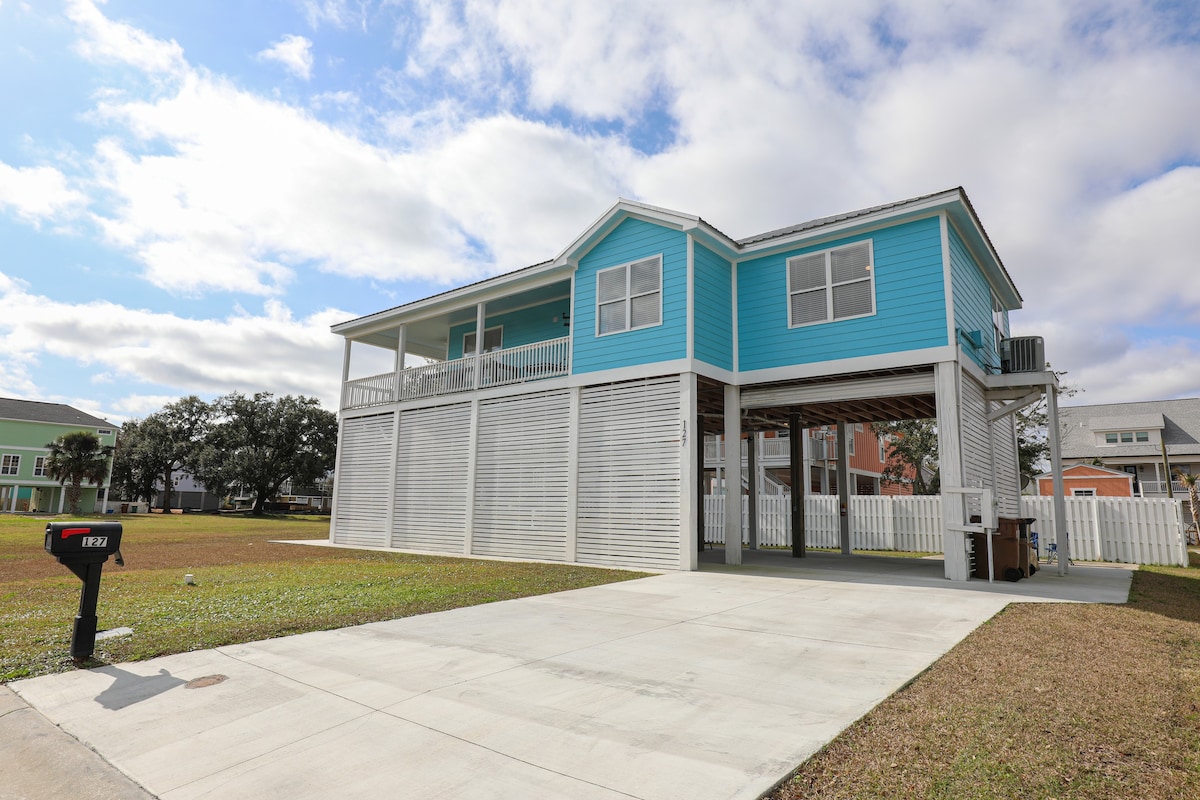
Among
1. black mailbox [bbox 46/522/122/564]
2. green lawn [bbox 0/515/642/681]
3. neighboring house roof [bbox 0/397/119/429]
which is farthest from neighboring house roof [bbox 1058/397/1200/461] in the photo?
neighboring house roof [bbox 0/397/119/429]

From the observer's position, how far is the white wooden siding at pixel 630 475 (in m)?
12.7

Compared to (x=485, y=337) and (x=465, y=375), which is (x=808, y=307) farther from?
(x=485, y=337)

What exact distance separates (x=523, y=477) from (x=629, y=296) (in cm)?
495

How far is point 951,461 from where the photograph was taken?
1105cm

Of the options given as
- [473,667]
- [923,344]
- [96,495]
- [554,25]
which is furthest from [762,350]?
[96,495]

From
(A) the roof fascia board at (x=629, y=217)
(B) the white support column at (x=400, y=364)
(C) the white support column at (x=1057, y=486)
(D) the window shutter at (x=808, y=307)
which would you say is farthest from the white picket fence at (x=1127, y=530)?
(B) the white support column at (x=400, y=364)

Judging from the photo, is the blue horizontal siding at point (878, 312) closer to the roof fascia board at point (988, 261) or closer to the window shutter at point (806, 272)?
the window shutter at point (806, 272)

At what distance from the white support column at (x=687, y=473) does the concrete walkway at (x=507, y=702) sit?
4.71m

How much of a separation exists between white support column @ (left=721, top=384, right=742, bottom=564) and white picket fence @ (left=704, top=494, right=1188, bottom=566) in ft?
14.4

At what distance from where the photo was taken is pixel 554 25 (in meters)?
9.47

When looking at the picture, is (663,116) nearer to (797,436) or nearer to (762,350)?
(762,350)

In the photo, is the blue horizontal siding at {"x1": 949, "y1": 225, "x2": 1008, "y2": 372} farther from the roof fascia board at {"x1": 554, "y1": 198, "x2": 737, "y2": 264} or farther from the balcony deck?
the balcony deck

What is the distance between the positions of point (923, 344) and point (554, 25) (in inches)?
320

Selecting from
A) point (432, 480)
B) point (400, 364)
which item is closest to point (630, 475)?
point (432, 480)
